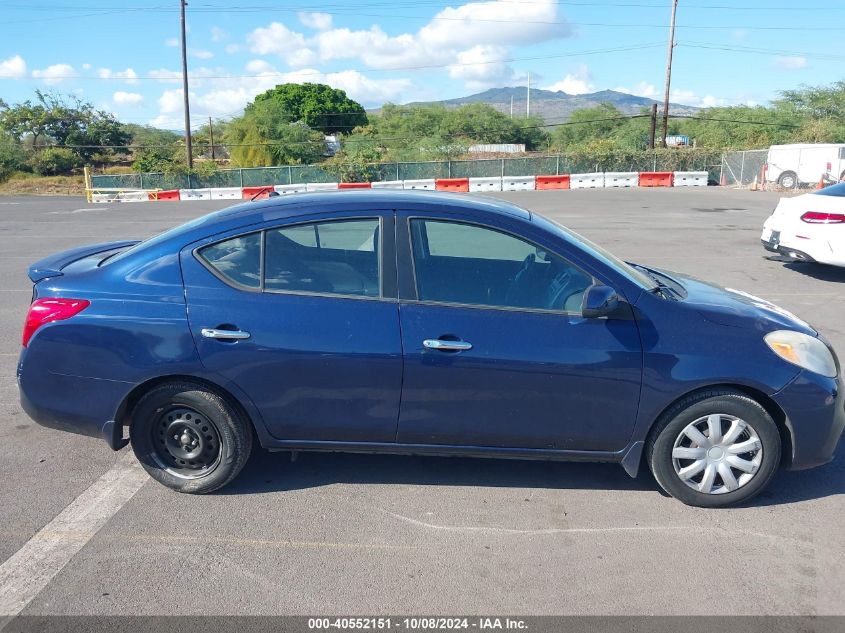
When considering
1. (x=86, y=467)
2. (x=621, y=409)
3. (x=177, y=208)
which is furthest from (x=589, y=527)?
(x=177, y=208)

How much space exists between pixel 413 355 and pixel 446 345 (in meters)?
0.18

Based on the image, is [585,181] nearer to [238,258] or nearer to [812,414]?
[812,414]

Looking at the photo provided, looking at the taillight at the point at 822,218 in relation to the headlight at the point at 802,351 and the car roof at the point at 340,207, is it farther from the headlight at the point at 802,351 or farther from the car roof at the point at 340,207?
the car roof at the point at 340,207

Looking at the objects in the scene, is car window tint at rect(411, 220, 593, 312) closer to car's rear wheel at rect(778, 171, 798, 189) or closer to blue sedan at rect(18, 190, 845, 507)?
blue sedan at rect(18, 190, 845, 507)

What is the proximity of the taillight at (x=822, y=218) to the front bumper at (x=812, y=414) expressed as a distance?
21.8 ft

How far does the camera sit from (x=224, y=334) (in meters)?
3.64

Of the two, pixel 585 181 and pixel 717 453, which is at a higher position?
pixel 585 181

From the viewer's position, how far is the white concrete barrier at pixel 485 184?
33125 millimetres

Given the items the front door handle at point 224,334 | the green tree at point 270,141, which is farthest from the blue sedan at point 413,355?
the green tree at point 270,141

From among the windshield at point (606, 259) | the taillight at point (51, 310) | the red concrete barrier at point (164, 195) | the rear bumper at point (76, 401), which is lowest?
the red concrete barrier at point (164, 195)

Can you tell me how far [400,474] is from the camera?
415 centimetres

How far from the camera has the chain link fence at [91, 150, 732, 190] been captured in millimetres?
37719

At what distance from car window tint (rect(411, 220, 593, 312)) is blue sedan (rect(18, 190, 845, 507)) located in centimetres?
1

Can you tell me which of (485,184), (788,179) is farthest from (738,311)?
(485,184)
